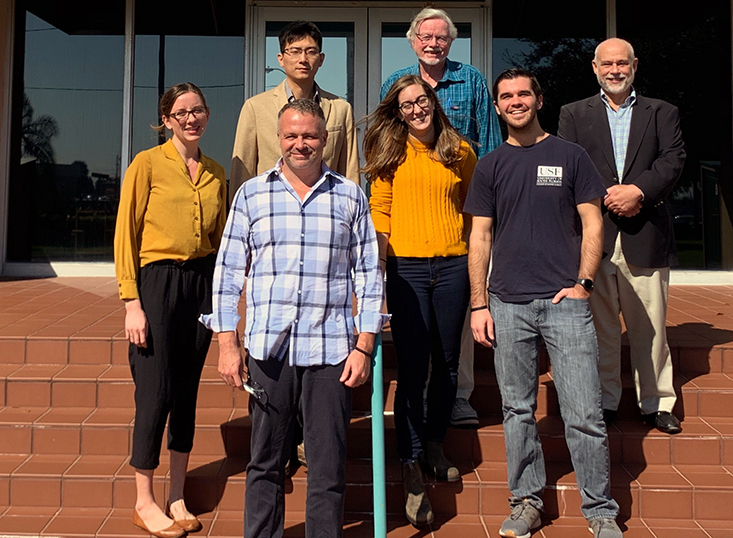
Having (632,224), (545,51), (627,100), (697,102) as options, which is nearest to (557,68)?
(545,51)

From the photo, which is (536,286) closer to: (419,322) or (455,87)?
(419,322)

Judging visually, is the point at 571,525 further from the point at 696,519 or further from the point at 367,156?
the point at 367,156

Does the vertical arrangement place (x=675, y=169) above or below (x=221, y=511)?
above

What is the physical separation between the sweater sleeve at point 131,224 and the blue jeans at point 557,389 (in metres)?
1.50

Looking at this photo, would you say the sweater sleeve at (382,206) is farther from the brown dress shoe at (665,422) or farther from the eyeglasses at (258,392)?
the brown dress shoe at (665,422)

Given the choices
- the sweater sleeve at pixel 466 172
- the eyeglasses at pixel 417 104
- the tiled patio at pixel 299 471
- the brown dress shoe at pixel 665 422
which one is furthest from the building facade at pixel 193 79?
the eyeglasses at pixel 417 104

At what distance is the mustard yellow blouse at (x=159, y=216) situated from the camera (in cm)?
277

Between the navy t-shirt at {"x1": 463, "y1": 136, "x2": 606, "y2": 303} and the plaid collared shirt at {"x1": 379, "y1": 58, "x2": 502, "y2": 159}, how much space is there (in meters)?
0.60


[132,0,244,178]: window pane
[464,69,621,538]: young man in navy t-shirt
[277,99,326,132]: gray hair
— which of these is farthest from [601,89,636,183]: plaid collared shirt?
[132,0,244,178]: window pane

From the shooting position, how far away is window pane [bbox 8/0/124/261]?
7.09 meters

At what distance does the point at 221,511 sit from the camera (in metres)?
3.17

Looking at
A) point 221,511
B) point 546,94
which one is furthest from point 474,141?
point 546,94

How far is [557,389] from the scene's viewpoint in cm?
286

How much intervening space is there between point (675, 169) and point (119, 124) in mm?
5616
